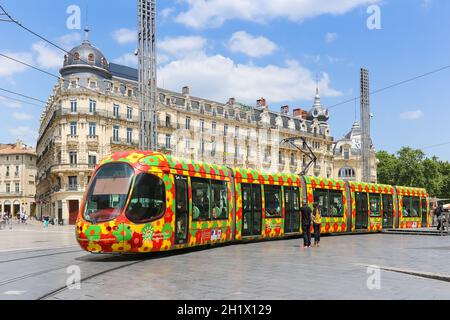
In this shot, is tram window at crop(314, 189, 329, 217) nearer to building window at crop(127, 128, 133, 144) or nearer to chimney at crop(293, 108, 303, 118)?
building window at crop(127, 128, 133, 144)

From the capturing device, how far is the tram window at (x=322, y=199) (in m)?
22.3

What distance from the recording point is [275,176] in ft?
65.8

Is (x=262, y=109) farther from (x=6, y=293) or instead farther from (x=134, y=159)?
(x=6, y=293)

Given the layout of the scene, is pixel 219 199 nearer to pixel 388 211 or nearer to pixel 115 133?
pixel 388 211

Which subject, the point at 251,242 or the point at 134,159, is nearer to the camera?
the point at 134,159

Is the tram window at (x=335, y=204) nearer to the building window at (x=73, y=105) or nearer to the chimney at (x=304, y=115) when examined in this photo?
the building window at (x=73, y=105)

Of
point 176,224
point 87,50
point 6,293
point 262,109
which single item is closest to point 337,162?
point 262,109

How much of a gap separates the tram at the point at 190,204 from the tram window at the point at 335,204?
4 cm

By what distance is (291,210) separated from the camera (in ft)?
68.1

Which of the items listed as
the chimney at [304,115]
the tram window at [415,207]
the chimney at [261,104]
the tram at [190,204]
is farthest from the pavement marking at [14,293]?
the chimney at [304,115]

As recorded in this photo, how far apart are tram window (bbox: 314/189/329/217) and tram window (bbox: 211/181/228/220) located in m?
6.53

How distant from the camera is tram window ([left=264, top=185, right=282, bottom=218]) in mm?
19344

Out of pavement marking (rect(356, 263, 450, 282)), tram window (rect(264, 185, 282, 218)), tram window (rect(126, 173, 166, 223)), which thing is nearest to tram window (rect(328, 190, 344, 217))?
tram window (rect(264, 185, 282, 218))
